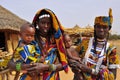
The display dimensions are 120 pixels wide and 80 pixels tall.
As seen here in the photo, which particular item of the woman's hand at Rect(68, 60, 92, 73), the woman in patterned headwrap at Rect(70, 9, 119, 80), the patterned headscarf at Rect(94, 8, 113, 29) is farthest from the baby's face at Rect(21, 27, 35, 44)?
the patterned headscarf at Rect(94, 8, 113, 29)

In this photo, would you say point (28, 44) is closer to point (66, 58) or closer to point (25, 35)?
point (25, 35)

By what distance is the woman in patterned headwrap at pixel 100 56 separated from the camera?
3699 millimetres

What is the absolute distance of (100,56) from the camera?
3.73m

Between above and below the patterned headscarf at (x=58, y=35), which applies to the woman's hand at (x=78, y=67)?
below

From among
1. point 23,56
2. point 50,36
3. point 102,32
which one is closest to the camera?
point 23,56

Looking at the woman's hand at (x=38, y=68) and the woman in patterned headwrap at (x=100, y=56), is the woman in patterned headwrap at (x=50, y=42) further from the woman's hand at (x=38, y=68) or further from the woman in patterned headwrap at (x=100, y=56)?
the woman in patterned headwrap at (x=100, y=56)

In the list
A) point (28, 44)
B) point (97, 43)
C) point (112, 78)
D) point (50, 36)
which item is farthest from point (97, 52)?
point (28, 44)

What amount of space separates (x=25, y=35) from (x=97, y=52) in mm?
1015

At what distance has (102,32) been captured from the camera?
12.1 feet

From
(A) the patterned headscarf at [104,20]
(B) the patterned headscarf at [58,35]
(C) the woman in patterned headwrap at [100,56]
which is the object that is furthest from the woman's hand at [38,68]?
(A) the patterned headscarf at [104,20]

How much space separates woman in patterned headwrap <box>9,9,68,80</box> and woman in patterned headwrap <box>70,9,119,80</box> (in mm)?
439

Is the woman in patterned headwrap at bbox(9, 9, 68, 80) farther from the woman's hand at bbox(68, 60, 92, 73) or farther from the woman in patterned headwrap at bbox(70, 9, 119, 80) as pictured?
the woman in patterned headwrap at bbox(70, 9, 119, 80)

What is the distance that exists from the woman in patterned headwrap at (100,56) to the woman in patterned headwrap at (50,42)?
1.44ft

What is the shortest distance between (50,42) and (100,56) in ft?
2.37
